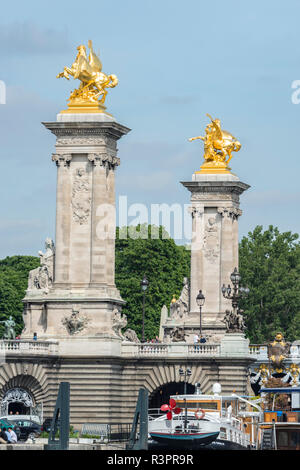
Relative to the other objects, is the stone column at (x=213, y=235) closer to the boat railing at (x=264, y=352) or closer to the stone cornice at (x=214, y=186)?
the stone cornice at (x=214, y=186)

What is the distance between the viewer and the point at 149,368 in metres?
107

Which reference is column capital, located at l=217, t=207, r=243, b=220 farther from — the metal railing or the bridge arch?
the bridge arch

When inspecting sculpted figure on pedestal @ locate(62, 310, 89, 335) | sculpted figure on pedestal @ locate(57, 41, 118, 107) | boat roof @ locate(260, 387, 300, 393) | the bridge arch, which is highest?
sculpted figure on pedestal @ locate(57, 41, 118, 107)

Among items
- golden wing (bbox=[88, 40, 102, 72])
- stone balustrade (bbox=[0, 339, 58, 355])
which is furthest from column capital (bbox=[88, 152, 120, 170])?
stone balustrade (bbox=[0, 339, 58, 355])

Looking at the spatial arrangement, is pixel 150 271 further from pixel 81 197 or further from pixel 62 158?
pixel 62 158

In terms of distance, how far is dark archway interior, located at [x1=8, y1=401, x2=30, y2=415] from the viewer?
104250mm

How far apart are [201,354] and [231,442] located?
617 inches

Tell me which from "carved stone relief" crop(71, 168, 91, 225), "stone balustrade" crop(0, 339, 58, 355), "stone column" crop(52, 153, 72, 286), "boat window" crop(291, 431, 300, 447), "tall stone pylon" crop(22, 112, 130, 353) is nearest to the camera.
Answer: "boat window" crop(291, 431, 300, 447)

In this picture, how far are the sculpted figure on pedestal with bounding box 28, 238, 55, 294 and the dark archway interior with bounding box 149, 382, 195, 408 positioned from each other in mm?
7717

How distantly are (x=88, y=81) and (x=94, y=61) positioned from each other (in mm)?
1091

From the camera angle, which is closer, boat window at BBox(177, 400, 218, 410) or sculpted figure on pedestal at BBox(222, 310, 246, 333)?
boat window at BBox(177, 400, 218, 410)

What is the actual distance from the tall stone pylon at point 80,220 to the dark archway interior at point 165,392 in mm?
4712

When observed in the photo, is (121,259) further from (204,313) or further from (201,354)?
(201,354)
